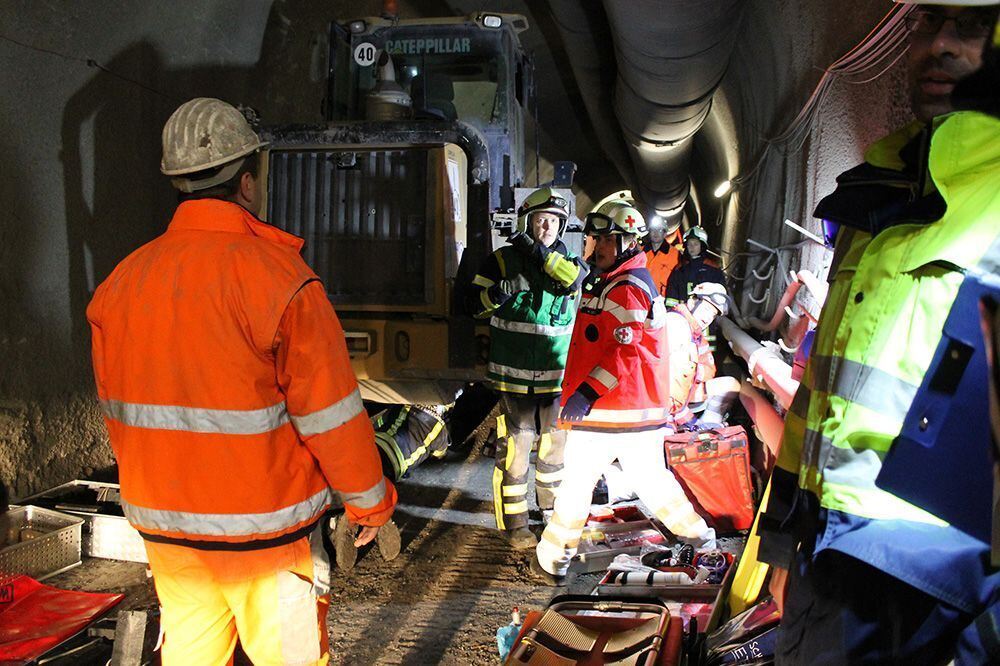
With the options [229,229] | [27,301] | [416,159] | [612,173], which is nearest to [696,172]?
[612,173]

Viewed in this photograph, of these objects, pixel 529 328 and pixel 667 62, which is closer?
pixel 529 328

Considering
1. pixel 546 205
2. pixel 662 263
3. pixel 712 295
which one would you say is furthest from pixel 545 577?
pixel 662 263

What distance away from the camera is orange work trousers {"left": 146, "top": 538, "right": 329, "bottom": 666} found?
5.95 feet

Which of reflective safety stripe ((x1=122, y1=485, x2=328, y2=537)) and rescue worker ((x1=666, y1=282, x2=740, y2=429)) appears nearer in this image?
reflective safety stripe ((x1=122, y1=485, x2=328, y2=537))

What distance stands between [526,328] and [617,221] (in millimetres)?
799

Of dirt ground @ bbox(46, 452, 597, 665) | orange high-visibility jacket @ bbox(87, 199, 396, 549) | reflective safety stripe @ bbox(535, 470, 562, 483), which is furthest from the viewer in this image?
reflective safety stripe @ bbox(535, 470, 562, 483)

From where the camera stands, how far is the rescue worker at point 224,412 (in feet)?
5.84

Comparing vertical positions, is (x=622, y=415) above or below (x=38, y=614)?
above

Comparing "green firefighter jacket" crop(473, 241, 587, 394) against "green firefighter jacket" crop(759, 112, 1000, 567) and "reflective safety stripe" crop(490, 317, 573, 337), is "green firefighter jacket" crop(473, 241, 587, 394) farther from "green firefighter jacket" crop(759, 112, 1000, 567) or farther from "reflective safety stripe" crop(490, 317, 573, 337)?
"green firefighter jacket" crop(759, 112, 1000, 567)

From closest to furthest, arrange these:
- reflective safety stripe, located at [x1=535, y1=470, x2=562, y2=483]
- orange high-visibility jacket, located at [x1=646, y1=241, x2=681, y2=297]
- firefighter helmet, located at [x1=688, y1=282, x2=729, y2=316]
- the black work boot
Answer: the black work boot < reflective safety stripe, located at [x1=535, y1=470, x2=562, y2=483] < firefighter helmet, located at [x1=688, y1=282, x2=729, y2=316] < orange high-visibility jacket, located at [x1=646, y1=241, x2=681, y2=297]

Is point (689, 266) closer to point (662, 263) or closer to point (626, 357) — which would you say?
point (662, 263)

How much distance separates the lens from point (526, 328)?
13.4 ft

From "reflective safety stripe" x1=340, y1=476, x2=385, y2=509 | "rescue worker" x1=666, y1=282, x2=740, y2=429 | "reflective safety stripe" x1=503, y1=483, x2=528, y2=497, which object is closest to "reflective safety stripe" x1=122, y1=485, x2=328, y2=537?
"reflective safety stripe" x1=340, y1=476, x2=385, y2=509

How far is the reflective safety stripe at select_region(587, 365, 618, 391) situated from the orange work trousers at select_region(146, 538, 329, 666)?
1989 mm
